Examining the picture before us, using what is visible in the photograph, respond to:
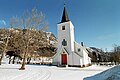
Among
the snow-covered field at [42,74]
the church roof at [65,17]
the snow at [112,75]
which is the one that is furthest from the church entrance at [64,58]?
the snow at [112,75]

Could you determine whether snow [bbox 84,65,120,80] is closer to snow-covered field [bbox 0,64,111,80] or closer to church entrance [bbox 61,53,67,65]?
snow-covered field [bbox 0,64,111,80]

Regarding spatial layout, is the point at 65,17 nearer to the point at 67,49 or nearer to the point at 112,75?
the point at 67,49

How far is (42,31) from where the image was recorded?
2272 cm

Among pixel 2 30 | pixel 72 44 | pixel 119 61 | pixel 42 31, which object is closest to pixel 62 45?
pixel 72 44

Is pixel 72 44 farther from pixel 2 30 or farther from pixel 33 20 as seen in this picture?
pixel 2 30

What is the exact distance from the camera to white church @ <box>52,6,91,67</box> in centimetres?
3297

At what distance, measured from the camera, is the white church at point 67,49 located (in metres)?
33.0

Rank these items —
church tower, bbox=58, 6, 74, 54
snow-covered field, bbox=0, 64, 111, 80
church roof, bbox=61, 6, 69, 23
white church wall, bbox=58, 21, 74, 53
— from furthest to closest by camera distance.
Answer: church roof, bbox=61, 6, 69, 23 → church tower, bbox=58, 6, 74, 54 → white church wall, bbox=58, 21, 74, 53 → snow-covered field, bbox=0, 64, 111, 80

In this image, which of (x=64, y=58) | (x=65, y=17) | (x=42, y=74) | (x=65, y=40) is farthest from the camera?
(x=65, y=17)

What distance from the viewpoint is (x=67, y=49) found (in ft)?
111

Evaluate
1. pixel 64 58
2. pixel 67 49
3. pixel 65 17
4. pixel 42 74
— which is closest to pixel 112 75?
pixel 42 74

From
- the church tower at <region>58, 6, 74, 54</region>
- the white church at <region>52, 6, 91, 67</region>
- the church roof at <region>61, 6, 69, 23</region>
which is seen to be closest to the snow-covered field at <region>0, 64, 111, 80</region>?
the white church at <region>52, 6, 91, 67</region>

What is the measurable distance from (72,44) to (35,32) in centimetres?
1476

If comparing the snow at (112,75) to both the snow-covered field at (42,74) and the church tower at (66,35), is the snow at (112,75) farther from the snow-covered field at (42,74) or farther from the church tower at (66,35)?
the church tower at (66,35)
